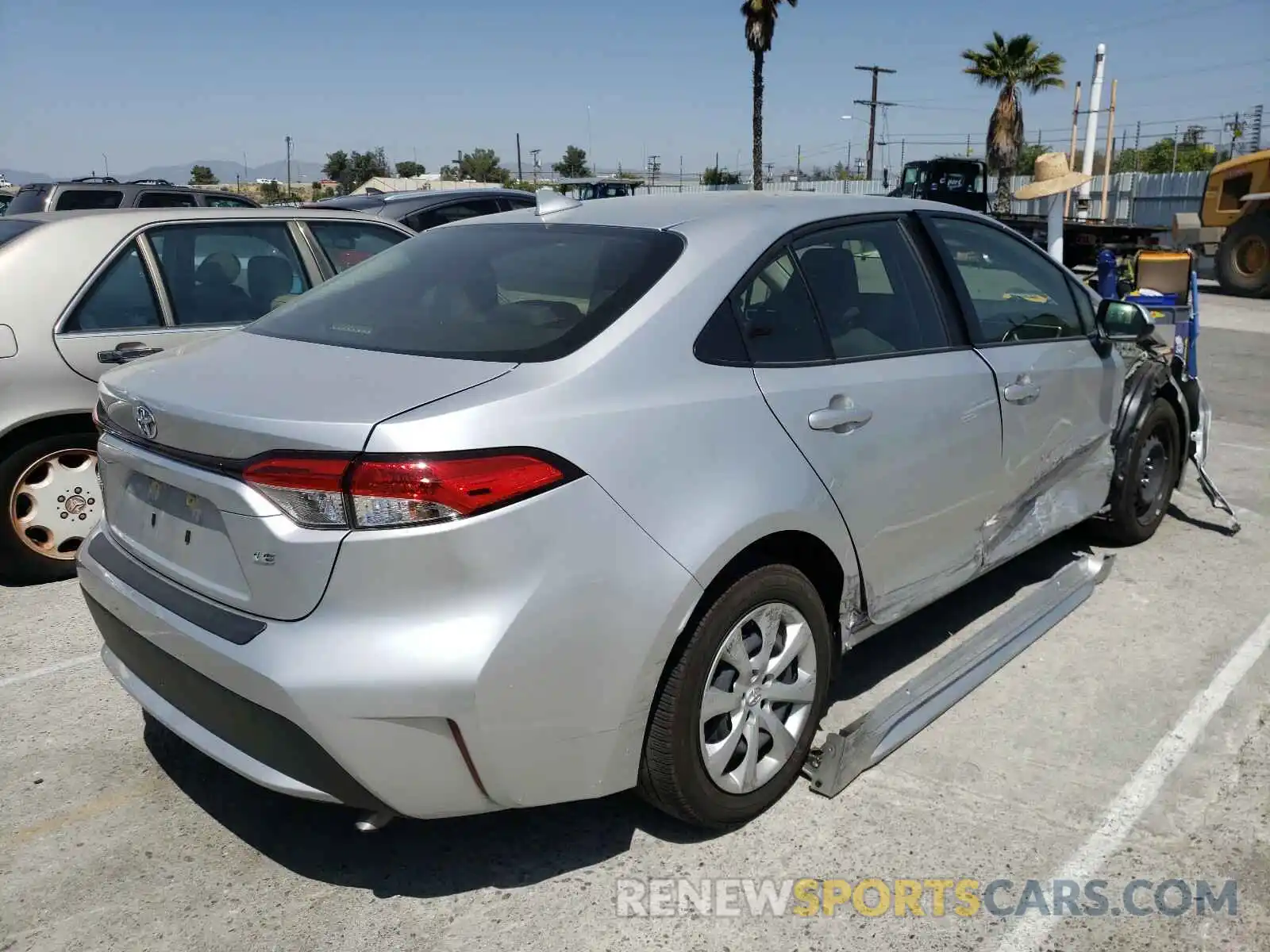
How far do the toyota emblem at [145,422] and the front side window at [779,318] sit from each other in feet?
4.88

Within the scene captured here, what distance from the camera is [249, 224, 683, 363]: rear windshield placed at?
101 inches

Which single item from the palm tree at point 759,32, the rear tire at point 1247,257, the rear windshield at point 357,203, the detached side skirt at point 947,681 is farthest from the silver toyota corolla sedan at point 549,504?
the palm tree at point 759,32

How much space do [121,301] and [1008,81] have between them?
3461cm

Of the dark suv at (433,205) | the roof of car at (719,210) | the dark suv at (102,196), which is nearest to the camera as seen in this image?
the roof of car at (719,210)

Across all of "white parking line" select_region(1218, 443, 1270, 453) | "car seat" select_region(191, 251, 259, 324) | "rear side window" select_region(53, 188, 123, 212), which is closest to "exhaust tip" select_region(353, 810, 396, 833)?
"car seat" select_region(191, 251, 259, 324)

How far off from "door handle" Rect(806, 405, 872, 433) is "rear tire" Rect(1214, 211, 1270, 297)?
16.9 meters

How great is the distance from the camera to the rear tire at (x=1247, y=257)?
54.5 feet

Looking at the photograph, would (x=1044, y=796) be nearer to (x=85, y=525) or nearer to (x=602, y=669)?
(x=602, y=669)

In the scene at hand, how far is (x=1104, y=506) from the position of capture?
4762 mm

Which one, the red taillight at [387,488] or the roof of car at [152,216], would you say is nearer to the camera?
the red taillight at [387,488]

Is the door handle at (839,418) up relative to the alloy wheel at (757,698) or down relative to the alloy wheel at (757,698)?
up

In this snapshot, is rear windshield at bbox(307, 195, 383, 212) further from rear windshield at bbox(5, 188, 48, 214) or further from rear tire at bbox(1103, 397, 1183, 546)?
rear tire at bbox(1103, 397, 1183, 546)

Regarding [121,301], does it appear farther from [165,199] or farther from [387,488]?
[165,199]

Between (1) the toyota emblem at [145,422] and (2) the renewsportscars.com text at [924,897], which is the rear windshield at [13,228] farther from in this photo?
(2) the renewsportscars.com text at [924,897]
